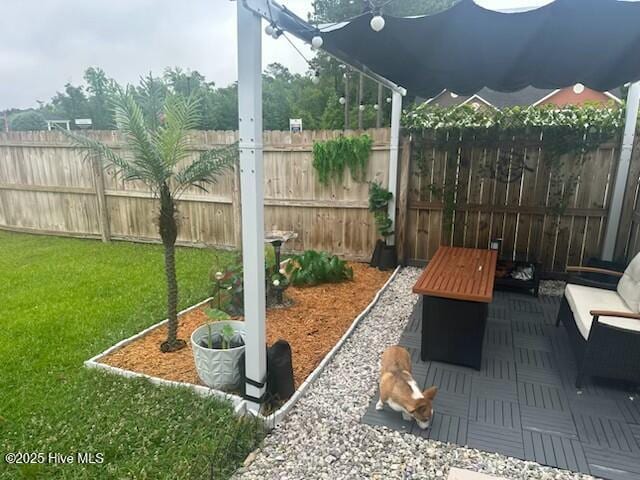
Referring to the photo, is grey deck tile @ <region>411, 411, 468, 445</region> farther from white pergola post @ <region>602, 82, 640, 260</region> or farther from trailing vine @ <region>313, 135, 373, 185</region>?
trailing vine @ <region>313, 135, 373, 185</region>

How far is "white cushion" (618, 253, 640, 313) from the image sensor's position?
9.46ft

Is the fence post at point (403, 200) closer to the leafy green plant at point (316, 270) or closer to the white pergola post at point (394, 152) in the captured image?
the white pergola post at point (394, 152)

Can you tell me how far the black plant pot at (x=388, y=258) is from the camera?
5418 millimetres

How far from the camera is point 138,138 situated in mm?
2662

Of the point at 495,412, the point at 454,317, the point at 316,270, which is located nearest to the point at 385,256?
the point at 316,270

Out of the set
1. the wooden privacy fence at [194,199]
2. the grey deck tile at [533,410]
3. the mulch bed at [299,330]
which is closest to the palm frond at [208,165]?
the mulch bed at [299,330]

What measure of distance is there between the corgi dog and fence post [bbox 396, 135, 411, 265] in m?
3.14

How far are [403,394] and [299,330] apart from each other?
58.5 inches

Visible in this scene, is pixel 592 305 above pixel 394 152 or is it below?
below

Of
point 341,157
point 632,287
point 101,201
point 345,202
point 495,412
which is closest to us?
point 495,412

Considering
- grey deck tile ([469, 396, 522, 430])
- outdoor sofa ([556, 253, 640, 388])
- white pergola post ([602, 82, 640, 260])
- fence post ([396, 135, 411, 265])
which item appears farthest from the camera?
fence post ([396, 135, 411, 265])

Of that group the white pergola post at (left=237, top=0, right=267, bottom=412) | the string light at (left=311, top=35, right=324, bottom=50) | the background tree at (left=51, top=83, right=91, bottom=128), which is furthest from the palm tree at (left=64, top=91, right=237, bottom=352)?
the background tree at (left=51, top=83, right=91, bottom=128)

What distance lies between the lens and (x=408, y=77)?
13.6 feet

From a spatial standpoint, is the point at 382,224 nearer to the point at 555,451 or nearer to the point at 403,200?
the point at 403,200
